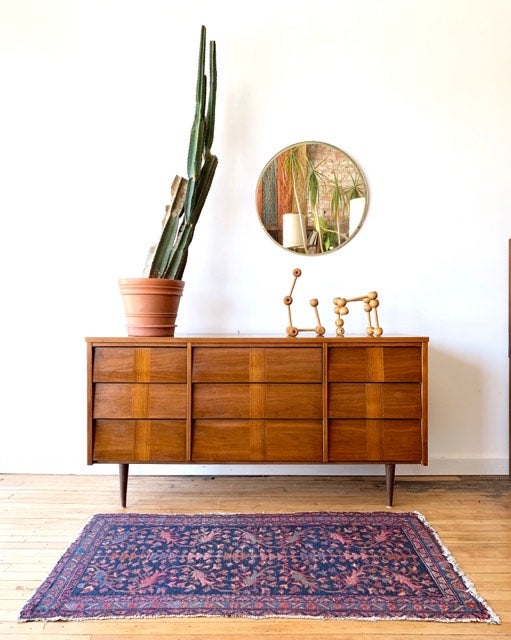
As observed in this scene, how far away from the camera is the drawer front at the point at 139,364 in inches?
87.2

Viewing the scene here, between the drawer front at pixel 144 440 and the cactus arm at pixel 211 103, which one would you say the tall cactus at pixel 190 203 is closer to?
the cactus arm at pixel 211 103

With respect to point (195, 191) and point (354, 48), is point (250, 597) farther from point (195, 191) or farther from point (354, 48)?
point (354, 48)

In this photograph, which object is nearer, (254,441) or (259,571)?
(259,571)

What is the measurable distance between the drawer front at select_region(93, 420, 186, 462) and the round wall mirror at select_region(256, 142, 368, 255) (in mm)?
1190

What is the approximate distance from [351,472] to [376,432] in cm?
65

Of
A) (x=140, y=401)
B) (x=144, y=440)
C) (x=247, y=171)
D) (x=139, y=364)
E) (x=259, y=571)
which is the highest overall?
(x=247, y=171)

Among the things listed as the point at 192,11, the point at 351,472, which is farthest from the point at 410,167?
the point at 351,472

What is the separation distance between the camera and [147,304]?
2295 mm

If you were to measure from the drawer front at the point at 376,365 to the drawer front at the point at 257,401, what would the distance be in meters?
0.14

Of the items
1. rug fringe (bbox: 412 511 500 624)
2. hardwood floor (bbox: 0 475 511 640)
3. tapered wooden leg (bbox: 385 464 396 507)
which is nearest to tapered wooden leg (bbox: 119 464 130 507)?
hardwood floor (bbox: 0 475 511 640)

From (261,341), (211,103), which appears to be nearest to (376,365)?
(261,341)

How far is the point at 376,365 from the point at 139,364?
1043 millimetres

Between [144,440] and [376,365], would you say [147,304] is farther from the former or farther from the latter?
[376,365]

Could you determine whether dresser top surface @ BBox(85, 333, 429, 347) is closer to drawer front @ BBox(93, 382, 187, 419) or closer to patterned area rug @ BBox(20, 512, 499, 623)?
drawer front @ BBox(93, 382, 187, 419)
